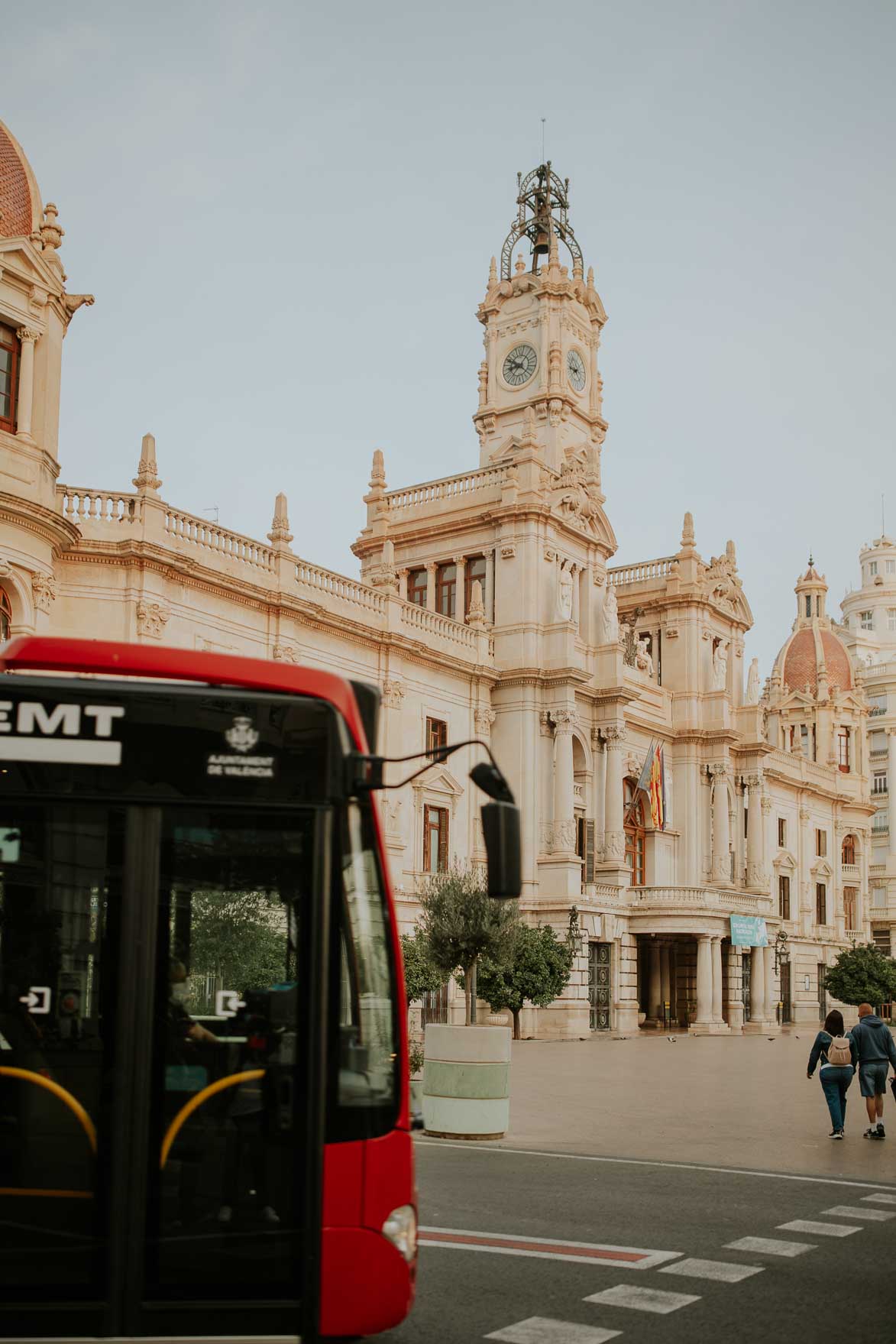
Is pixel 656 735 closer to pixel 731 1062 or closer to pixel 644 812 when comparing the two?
pixel 644 812

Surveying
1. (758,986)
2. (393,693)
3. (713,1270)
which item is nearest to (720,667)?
(758,986)

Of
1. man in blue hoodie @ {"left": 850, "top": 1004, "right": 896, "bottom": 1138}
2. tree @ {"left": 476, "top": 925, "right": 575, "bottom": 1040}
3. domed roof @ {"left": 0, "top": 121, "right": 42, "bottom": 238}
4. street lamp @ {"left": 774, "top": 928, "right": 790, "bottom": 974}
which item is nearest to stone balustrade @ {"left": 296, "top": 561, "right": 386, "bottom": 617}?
tree @ {"left": 476, "top": 925, "right": 575, "bottom": 1040}

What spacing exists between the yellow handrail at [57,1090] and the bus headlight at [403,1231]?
4.32ft

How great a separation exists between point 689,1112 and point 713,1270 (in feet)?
37.8

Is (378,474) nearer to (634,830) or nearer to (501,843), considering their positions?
(634,830)

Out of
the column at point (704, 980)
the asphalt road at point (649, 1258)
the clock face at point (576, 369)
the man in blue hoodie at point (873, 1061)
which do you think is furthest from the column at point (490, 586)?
the asphalt road at point (649, 1258)

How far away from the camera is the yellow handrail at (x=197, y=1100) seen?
5711 millimetres

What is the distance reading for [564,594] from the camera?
45.8 m

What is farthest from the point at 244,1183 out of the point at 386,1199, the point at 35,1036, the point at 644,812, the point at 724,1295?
the point at 644,812

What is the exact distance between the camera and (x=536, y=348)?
52969 mm

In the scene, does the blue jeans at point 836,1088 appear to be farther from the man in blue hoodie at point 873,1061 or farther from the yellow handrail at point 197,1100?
the yellow handrail at point 197,1100

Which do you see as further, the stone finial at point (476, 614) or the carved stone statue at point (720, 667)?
the carved stone statue at point (720, 667)

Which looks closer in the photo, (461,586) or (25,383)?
(25,383)

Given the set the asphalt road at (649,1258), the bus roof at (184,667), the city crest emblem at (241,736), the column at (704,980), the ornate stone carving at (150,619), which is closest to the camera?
the city crest emblem at (241,736)
